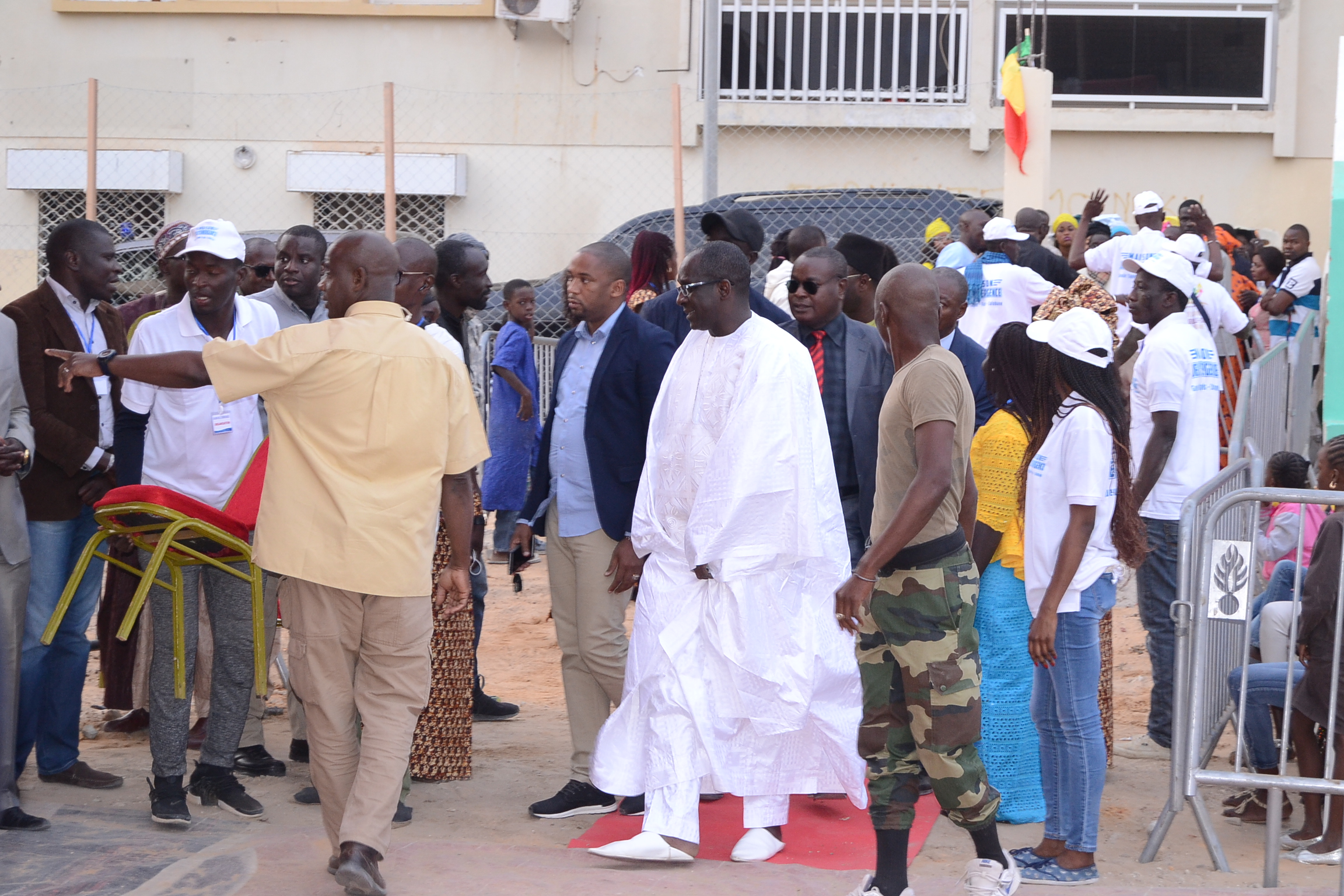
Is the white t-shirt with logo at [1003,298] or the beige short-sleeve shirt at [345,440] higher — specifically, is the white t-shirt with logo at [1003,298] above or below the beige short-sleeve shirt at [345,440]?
above

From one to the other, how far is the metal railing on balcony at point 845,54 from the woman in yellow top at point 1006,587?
12.7m

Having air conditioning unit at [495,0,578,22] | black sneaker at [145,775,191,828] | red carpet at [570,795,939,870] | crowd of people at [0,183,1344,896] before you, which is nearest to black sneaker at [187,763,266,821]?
crowd of people at [0,183,1344,896]

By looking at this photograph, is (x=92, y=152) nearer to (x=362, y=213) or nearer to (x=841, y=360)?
(x=841, y=360)

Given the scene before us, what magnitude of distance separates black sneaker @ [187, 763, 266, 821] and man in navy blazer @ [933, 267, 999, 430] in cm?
306

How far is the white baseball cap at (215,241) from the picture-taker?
4.96 metres

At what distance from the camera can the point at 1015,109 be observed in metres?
11.7

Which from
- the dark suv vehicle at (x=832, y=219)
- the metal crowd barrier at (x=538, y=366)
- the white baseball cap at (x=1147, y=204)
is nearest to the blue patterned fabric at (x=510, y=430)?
the metal crowd barrier at (x=538, y=366)

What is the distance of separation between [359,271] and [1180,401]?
11.5ft

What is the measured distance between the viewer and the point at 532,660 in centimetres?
786

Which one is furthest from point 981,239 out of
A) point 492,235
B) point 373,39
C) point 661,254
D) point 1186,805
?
point 373,39

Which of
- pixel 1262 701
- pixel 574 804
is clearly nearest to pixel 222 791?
pixel 574 804

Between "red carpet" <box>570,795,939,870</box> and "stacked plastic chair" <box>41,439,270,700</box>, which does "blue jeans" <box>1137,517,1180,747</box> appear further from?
"stacked plastic chair" <box>41,439,270,700</box>

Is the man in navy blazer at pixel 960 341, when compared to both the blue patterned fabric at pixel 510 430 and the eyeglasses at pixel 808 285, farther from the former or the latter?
the blue patterned fabric at pixel 510 430

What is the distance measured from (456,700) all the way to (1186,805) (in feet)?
9.23
